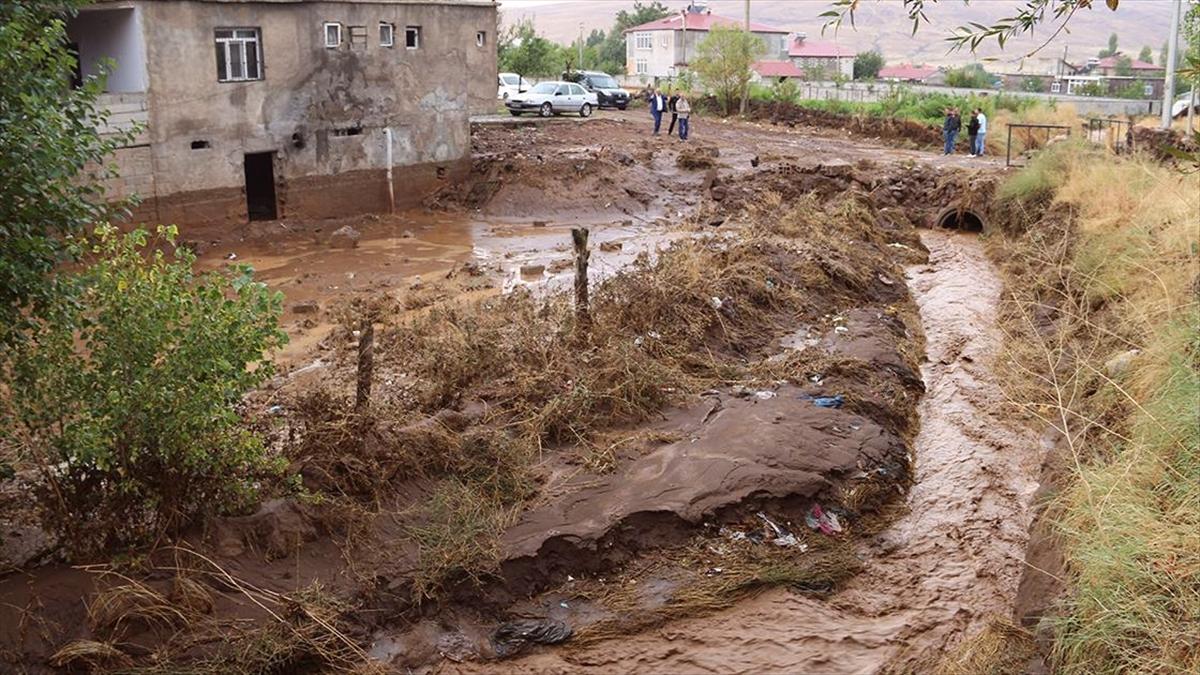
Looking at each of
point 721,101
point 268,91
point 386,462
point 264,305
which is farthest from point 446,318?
point 721,101

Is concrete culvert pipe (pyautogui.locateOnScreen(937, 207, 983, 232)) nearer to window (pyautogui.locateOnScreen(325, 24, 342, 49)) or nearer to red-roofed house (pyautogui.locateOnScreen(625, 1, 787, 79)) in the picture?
window (pyautogui.locateOnScreen(325, 24, 342, 49))

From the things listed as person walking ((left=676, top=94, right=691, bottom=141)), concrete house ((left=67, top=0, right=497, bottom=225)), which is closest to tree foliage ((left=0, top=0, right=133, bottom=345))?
concrete house ((left=67, top=0, right=497, bottom=225))

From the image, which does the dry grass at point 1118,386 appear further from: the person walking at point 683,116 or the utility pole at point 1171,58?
the person walking at point 683,116

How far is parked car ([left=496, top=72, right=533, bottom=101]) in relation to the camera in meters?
35.9

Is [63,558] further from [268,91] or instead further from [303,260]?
[268,91]

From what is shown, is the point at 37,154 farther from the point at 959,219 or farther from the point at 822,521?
the point at 959,219

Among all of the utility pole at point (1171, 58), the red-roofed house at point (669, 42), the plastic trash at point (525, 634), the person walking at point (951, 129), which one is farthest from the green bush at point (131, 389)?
the red-roofed house at point (669, 42)

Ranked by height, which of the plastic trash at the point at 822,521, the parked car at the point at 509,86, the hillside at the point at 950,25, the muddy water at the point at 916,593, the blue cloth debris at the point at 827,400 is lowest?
the muddy water at the point at 916,593

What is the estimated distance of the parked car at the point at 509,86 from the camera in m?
35.9

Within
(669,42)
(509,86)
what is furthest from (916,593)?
(669,42)

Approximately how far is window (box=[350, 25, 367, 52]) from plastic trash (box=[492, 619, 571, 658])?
1692 cm

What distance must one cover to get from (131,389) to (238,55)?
1510cm

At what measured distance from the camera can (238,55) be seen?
19.9 metres

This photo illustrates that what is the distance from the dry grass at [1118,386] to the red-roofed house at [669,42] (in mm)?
45101
